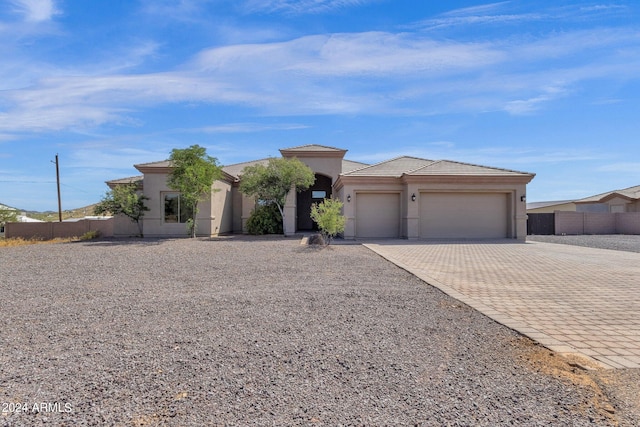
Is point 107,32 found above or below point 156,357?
above

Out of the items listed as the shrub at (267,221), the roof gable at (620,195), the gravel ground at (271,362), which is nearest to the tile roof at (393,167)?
the shrub at (267,221)

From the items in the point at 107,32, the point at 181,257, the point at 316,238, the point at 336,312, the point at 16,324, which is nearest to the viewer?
the point at 16,324

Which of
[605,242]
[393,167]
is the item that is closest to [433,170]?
[393,167]

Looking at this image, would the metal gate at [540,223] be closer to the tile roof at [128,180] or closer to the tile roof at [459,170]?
the tile roof at [459,170]

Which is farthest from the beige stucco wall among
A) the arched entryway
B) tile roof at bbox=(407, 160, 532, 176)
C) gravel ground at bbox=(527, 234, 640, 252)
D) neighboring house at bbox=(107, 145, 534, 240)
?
gravel ground at bbox=(527, 234, 640, 252)

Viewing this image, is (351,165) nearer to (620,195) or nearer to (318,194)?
(318,194)

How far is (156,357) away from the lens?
3516mm

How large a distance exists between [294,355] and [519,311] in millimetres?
3549

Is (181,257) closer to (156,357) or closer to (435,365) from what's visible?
(156,357)

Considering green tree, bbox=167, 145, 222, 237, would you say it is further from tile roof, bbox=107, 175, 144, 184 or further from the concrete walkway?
the concrete walkway

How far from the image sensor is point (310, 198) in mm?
24516

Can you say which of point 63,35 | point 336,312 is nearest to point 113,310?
point 336,312

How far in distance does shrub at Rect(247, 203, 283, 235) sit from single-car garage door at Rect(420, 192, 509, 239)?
7.52 m

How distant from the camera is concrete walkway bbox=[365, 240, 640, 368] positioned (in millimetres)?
4066
